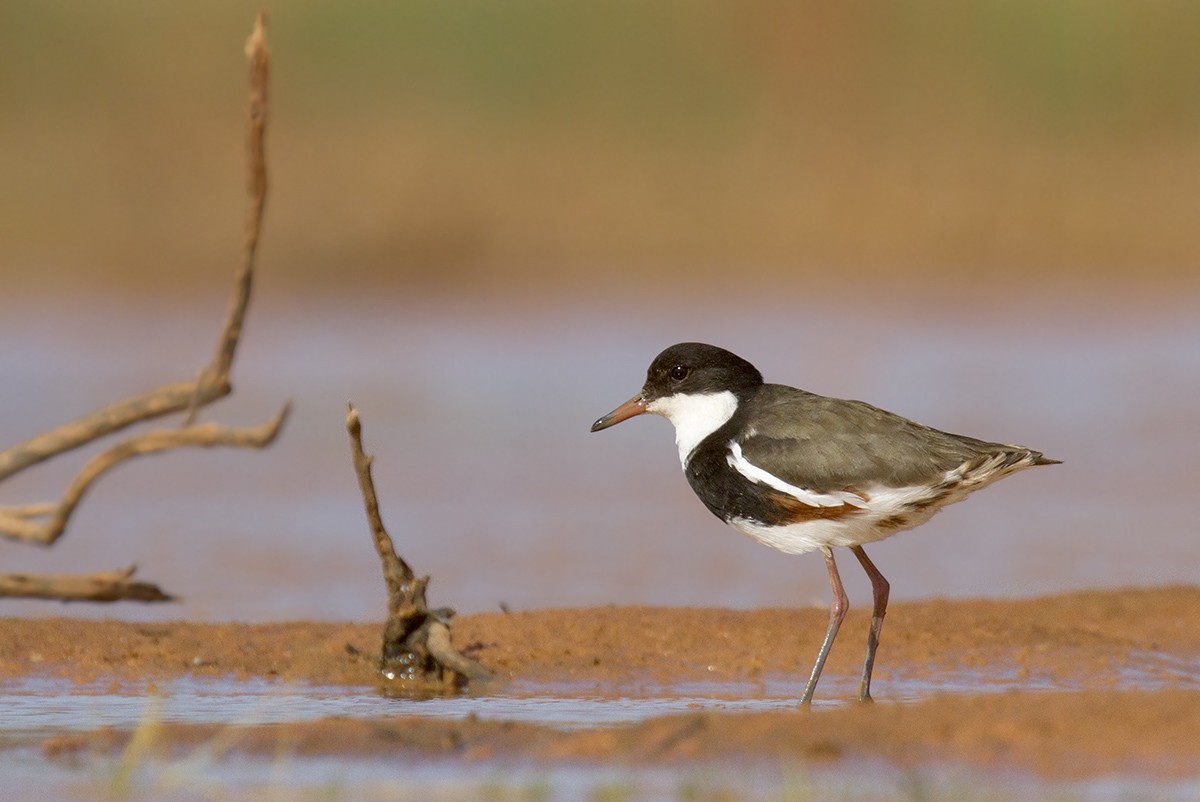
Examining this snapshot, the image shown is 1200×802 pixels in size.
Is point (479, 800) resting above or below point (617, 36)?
below

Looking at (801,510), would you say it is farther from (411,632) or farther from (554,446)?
(554,446)

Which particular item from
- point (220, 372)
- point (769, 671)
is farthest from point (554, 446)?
point (769, 671)

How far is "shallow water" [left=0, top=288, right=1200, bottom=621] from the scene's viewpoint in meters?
10.7

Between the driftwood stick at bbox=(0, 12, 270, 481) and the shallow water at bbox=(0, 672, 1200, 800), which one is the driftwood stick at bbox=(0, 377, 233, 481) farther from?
the shallow water at bbox=(0, 672, 1200, 800)

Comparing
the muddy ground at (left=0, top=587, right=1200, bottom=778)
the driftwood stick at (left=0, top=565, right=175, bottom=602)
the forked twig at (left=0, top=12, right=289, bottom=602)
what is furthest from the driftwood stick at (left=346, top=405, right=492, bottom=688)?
the driftwood stick at (left=0, top=565, right=175, bottom=602)

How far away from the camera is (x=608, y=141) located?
23594 millimetres

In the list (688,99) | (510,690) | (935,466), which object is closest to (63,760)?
(510,690)

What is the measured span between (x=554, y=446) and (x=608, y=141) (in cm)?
1012

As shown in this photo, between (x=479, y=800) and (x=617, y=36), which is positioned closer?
(x=479, y=800)

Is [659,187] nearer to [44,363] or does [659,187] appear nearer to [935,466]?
[44,363]

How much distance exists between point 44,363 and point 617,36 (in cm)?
984

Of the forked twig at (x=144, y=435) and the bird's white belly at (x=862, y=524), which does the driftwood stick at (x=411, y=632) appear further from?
the bird's white belly at (x=862, y=524)

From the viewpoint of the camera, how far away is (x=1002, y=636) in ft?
27.7

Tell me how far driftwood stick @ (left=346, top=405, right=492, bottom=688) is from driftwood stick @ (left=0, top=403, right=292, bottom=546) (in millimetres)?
864
